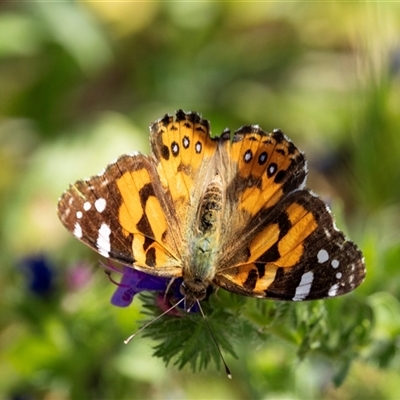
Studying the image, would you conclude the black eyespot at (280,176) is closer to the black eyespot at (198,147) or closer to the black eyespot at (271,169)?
the black eyespot at (271,169)

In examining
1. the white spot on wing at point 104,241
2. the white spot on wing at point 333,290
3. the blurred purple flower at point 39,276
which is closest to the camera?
the white spot on wing at point 333,290

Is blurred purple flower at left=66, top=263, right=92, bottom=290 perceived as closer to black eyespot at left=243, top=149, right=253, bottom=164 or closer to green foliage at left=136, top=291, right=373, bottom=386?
green foliage at left=136, top=291, right=373, bottom=386

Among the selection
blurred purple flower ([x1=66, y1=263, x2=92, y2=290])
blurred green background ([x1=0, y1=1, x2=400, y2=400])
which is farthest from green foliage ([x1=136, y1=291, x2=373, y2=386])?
blurred purple flower ([x1=66, y1=263, x2=92, y2=290])

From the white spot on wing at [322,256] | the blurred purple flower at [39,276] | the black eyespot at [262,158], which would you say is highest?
the black eyespot at [262,158]

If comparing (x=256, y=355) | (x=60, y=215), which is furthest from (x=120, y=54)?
(x=60, y=215)

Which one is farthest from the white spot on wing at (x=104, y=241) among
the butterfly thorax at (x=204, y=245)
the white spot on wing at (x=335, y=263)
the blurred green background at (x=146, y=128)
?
the blurred green background at (x=146, y=128)

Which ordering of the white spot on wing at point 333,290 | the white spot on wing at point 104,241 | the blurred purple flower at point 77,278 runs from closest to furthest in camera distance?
the white spot on wing at point 333,290
the white spot on wing at point 104,241
the blurred purple flower at point 77,278
